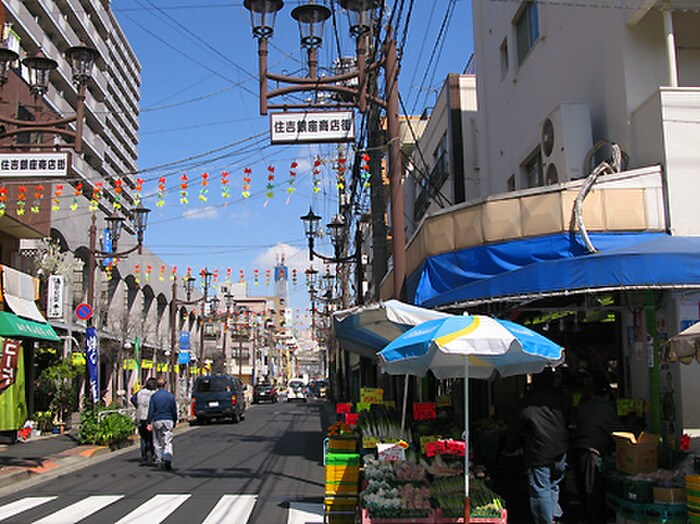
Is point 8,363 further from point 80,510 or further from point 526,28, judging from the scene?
point 526,28

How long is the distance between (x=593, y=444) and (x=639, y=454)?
515mm

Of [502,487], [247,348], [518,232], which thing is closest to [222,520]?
[502,487]

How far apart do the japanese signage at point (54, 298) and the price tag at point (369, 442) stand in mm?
19196

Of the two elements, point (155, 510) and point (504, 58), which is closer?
point (155, 510)

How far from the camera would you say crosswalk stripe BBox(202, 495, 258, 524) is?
33.1 ft

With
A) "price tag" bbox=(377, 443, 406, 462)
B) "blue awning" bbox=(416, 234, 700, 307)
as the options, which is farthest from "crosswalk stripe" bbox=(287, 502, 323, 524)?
"blue awning" bbox=(416, 234, 700, 307)

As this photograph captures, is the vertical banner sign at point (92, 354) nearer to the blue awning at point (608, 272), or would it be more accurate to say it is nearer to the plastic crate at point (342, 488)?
the plastic crate at point (342, 488)

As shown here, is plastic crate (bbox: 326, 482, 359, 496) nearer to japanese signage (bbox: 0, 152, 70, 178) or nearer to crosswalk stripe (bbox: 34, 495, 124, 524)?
crosswalk stripe (bbox: 34, 495, 124, 524)

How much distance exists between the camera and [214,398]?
32750mm

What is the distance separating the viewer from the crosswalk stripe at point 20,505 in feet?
35.2

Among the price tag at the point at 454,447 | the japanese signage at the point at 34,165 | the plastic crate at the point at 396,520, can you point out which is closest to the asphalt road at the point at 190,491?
the price tag at the point at 454,447

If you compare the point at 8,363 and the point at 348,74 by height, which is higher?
the point at 348,74

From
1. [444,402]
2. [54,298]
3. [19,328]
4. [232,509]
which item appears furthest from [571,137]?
[54,298]

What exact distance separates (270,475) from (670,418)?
27.0 feet
